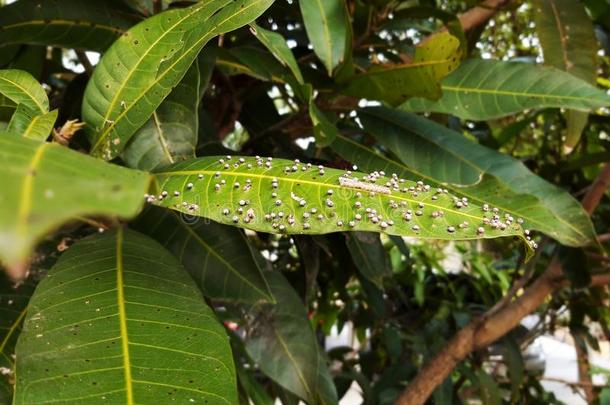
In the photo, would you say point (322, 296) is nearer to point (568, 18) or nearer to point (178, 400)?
point (568, 18)

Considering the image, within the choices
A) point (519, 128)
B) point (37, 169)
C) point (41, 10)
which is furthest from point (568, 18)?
point (37, 169)

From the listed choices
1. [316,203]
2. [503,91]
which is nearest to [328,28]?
[503,91]

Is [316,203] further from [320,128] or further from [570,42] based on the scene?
[570,42]

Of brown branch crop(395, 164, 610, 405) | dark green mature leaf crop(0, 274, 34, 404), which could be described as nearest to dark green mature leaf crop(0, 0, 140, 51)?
dark green mature leaf crop(0, 274, 34, 404)

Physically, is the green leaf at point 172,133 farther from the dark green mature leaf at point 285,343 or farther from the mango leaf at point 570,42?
the mango leaf at point 570,42

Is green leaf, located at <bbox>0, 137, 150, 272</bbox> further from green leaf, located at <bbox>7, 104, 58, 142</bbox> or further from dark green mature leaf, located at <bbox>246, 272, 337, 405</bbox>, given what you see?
dark green mature leaf, located at <bbox>246, 272, 337, 405</bbox>
